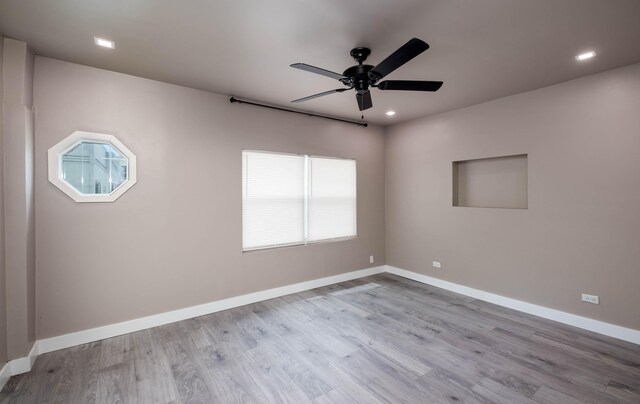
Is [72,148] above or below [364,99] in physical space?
below

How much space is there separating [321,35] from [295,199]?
252 cm

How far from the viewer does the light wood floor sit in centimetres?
219

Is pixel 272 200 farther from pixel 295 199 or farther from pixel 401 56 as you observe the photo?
pixel 401 56

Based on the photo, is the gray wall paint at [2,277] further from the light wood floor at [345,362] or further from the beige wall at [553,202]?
the beige wall at [553,202]

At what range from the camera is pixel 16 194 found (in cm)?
244

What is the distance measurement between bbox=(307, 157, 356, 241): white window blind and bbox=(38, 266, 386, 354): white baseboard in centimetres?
76

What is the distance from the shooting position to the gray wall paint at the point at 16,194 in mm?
2393

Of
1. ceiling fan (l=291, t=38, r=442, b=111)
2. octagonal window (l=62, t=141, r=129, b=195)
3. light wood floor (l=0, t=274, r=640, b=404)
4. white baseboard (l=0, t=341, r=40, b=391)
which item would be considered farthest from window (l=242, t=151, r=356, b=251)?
white baseboard (l=0, t=341, r=40, b=391)

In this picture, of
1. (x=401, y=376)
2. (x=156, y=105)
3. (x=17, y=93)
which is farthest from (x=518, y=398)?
(x=17, y=93)

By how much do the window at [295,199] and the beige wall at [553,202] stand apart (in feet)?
4.52

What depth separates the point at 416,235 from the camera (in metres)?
5.05

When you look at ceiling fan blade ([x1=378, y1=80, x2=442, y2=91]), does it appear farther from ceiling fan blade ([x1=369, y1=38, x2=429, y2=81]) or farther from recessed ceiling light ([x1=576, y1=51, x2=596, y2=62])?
recessed ceiling light ([x1=576, y1=51, x2=596, y2=62])

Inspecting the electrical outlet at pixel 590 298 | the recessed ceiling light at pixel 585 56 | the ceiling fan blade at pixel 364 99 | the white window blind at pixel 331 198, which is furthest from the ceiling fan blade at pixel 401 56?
the electrical outlet at pixel 590 298

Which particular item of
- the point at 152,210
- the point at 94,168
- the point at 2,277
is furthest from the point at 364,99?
the point at 2,277
